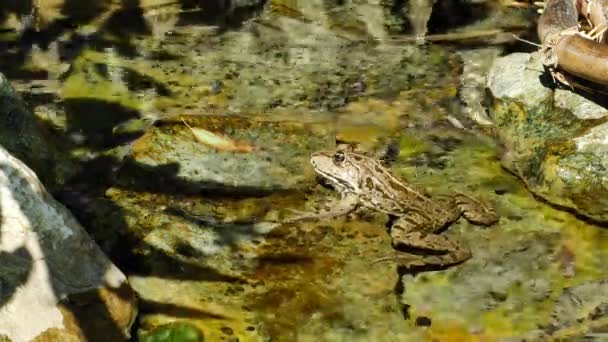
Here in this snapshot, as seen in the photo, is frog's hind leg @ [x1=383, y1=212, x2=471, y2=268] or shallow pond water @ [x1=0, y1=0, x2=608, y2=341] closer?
shallow pond water @ [x1=0, y1=0, x2=608, y2=341]

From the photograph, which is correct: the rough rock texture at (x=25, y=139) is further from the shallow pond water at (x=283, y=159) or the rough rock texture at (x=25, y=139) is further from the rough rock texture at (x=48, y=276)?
the rough rock texture at (x=48, y=276)

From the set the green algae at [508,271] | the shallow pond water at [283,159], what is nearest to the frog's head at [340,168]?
the shallow pond water at [283,159]

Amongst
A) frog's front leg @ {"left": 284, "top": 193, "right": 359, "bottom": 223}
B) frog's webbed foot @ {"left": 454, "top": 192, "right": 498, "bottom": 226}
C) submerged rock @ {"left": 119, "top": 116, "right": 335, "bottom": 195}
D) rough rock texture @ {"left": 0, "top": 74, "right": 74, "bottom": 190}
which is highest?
rough rock texture @ {"left": 0, "top": 74, "right": 74, "bottom": 190}

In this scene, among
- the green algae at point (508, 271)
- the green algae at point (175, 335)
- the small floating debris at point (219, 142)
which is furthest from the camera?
the small floating debris at point (219, 142)

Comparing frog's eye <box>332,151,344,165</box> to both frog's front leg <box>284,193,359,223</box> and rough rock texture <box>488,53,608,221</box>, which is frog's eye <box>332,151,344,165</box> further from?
rough rock texture <box>488,53,608,221</box>

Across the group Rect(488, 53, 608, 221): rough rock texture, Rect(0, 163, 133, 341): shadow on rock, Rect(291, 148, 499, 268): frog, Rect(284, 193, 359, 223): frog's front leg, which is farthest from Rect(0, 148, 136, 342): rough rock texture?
Rect(488, 53, 608, 221): rough rock texture
